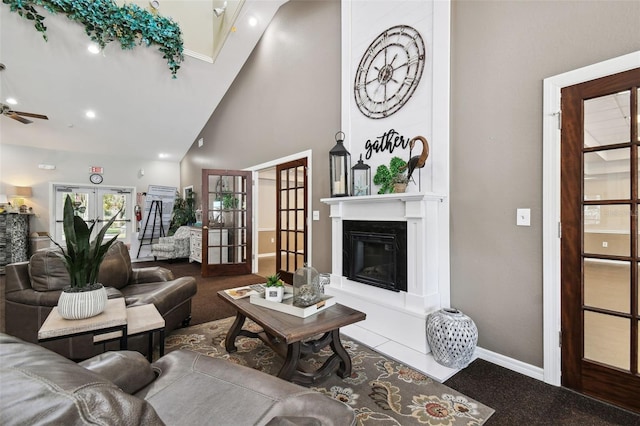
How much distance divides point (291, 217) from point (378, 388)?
9.96ft

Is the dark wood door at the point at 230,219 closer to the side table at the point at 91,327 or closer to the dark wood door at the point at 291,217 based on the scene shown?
the dark wood door at the point at 291,217

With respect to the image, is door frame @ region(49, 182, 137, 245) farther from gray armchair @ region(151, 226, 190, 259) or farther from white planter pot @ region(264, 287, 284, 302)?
white planter pot @ region(264, 287, 284, 302)

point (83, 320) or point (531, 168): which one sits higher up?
point (531, 168)

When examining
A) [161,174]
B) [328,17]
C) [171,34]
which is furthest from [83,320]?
[161,174]

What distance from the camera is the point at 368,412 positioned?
1.71m

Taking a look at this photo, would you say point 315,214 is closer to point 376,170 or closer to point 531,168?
point 376,170

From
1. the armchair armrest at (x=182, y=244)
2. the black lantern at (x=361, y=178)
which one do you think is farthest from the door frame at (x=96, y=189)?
the black lantern at (x=361, y=178)

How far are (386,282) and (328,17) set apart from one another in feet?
11.3

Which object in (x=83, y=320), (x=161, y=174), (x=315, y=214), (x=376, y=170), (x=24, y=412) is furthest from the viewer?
(x=161, y=174)

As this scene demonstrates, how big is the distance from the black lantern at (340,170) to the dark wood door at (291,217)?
3.23 ft

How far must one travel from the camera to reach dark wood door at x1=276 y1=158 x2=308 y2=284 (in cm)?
433

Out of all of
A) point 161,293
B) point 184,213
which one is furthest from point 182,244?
point 161,293

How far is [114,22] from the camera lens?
420 centimetres

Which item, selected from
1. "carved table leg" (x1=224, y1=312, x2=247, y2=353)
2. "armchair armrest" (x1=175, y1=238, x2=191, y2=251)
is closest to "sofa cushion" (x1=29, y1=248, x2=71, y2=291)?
"carved table leg" (x1=224, y1=312, x2=247, y2=353)
